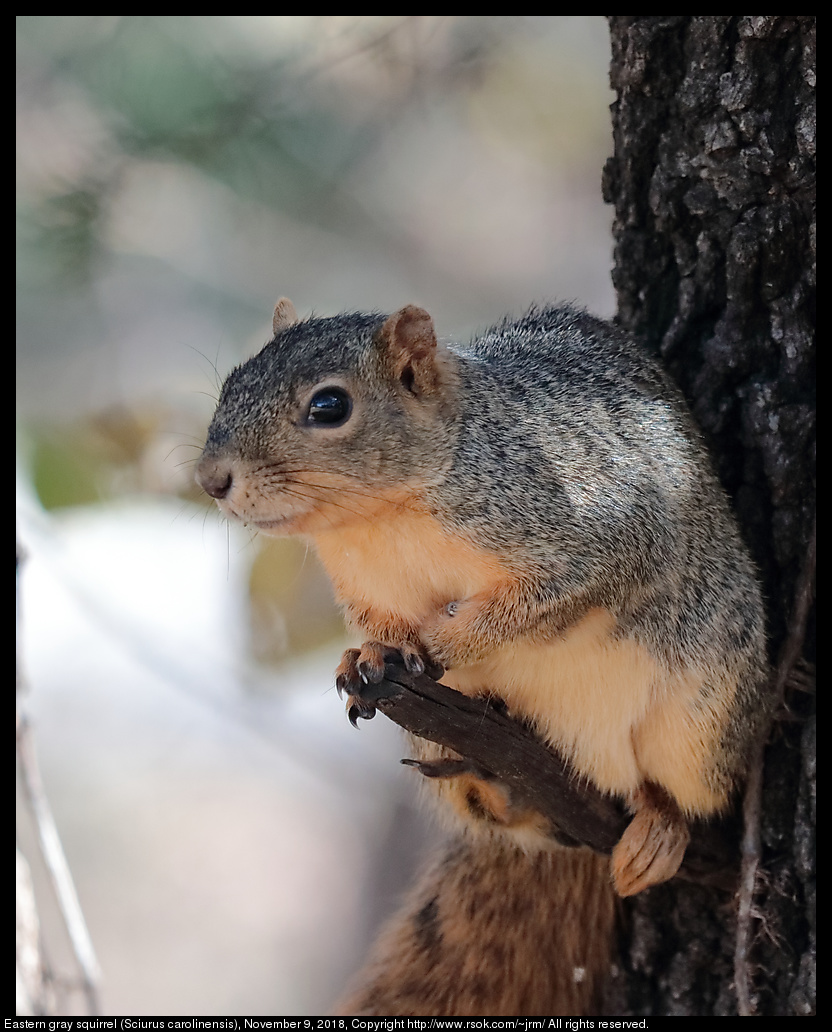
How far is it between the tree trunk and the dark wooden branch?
10cm

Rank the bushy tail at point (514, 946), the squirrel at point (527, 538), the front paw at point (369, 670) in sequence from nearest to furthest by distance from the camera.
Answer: the front paw at point (369, 670) < the squirrel at point (527, 538) < the bushy tail at point (514, 946)

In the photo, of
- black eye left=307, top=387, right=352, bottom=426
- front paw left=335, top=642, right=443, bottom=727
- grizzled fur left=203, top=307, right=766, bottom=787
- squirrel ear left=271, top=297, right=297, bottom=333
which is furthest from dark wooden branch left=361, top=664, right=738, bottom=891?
squirrel ear left=271, top=297, right=297, bottom=333

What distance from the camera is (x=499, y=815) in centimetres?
190

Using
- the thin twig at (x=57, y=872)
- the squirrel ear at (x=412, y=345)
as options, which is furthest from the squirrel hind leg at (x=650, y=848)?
the thin twig at (x=57, y=872)

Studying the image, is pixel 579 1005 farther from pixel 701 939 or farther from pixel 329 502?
pixel 329 502

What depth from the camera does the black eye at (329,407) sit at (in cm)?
168

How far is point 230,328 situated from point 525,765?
82.7 inches

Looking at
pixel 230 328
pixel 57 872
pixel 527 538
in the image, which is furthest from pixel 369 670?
pixel 230 328

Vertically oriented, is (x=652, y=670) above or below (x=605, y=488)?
below

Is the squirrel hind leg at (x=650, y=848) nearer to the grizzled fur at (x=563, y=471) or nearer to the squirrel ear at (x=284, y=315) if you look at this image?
the grizzled fur at (x=563, y=471)

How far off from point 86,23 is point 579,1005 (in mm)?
2675

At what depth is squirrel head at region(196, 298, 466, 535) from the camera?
5.29ft

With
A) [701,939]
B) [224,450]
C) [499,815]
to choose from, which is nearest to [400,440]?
[224,450]
